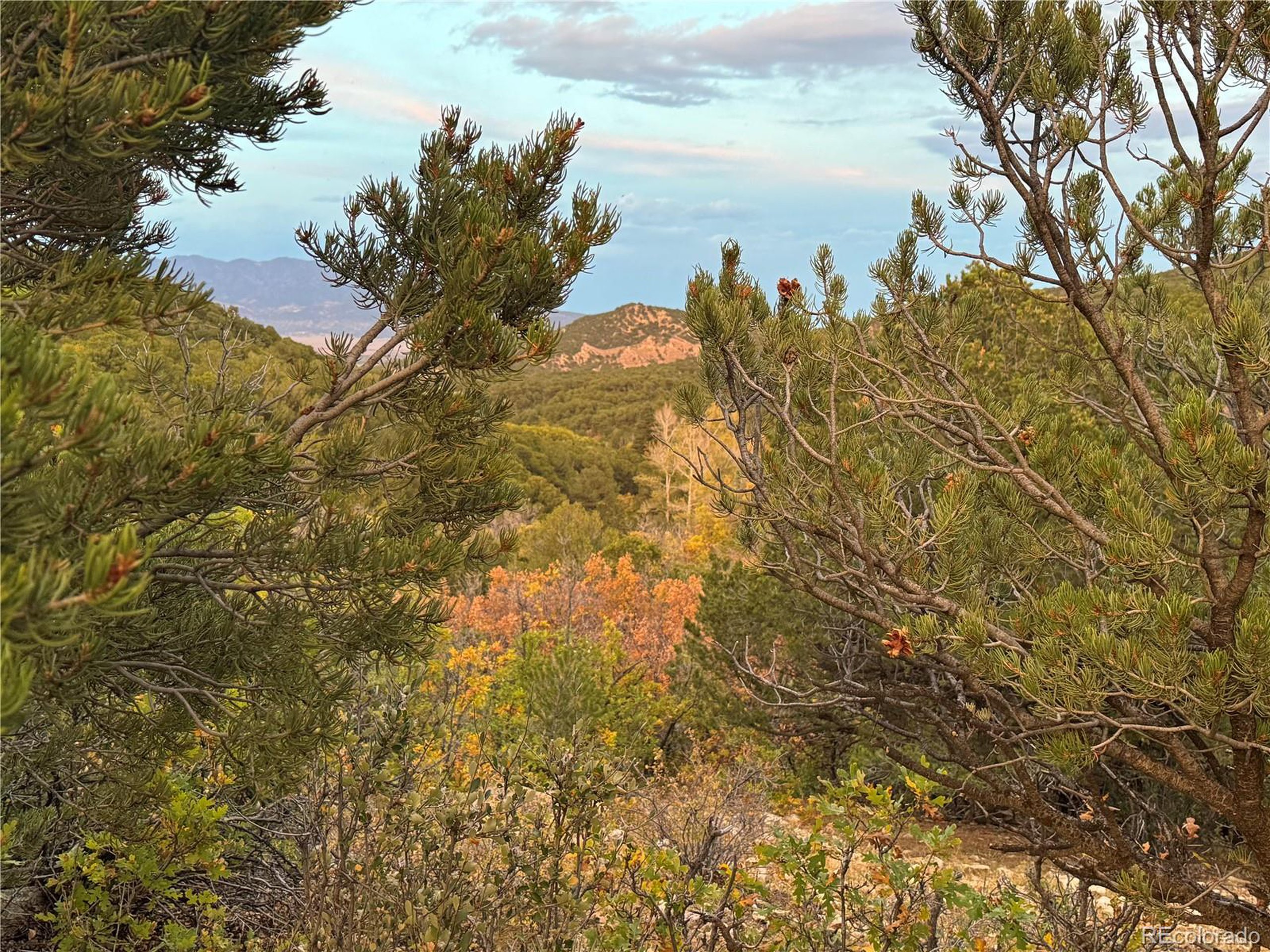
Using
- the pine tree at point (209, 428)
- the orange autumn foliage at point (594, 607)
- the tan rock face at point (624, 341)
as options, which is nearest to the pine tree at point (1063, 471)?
the pine tree at point (209, 428)

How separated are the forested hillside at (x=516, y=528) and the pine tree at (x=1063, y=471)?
0.02 metres

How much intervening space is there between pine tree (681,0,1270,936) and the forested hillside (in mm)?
21

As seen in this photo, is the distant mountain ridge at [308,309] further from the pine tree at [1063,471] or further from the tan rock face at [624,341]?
the tan rock face at [624,341]

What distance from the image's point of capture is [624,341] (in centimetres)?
7688

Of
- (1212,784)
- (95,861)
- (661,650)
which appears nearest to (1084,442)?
(1212,784)

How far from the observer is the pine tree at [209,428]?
69.2 inches

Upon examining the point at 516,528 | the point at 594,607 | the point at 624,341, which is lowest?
the point at 594,607

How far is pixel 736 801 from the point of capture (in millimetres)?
5020

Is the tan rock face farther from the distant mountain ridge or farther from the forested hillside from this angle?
the forested hillside

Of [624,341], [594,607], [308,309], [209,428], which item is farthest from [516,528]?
[624,341]

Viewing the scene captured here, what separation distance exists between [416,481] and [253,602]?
71 centimetres

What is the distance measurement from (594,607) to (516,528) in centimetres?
1040

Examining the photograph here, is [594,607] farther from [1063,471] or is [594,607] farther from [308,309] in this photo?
[308,309]

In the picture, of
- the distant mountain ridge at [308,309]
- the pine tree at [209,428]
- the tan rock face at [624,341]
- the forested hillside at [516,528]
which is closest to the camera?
the pine tree at [209,428]
